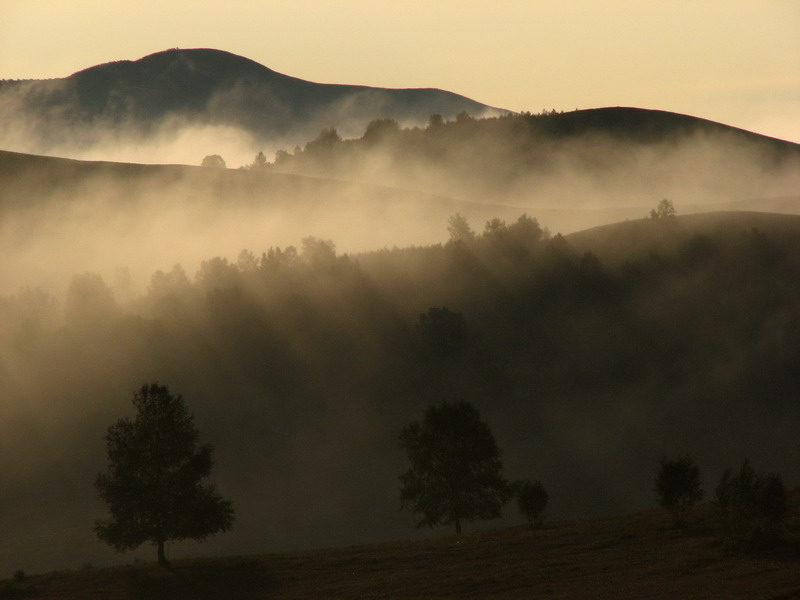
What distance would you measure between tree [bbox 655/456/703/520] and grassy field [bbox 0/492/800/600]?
1059mm

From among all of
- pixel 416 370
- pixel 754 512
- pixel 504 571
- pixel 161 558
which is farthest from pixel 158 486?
pixel 416 370

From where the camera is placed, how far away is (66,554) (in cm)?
10556

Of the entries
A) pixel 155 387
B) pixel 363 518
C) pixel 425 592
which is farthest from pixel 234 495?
pixel 425 592

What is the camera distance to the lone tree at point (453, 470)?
82.2 m

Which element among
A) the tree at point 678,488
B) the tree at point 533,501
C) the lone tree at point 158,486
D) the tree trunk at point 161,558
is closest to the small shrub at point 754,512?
the tree at point 678,488

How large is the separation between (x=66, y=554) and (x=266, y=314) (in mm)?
81115

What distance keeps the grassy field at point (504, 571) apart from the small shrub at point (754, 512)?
0.90m

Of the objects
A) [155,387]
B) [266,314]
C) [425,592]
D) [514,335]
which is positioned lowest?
[425,592]

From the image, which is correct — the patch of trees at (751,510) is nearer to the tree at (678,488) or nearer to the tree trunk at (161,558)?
the tree at (678,488)

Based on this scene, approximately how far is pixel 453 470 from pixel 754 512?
33239 millimetres

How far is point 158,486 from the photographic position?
6619 cm

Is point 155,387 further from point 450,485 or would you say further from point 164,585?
point 450,485

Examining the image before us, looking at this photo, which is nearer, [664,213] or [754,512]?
[754,512]

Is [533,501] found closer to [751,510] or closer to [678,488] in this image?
[678,488]
